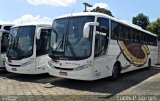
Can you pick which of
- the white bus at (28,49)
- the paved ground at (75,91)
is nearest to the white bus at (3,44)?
the white bus at (28,49)

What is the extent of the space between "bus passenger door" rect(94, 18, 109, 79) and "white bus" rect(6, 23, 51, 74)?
9.82ft

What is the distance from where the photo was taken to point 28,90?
12.3m

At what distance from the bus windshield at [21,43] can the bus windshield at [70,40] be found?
1.99 m

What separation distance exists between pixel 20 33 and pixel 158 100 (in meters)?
7.98

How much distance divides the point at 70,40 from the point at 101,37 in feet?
4.54

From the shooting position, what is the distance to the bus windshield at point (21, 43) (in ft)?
50.6

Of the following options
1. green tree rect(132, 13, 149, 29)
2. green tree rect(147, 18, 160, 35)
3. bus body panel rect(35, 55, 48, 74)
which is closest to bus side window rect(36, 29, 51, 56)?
bus body panel rect(35, 55, 48, 74)

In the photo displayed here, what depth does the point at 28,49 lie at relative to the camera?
1545cm

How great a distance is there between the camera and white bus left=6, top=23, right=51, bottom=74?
→ 1536 cm

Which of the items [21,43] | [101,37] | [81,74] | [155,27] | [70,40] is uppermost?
[155,27]

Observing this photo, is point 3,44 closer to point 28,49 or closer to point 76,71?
point 28,49

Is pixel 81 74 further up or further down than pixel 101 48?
further down

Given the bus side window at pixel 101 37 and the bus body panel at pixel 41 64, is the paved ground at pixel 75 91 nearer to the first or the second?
the bus body panel at pixel 41 64

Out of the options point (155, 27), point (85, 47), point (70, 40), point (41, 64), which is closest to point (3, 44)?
point (41, 64)
